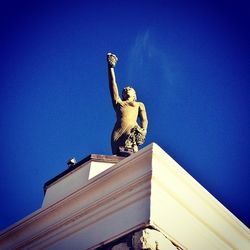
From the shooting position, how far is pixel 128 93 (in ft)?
19.0

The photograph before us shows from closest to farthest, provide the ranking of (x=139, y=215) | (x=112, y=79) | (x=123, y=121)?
(x=139, y=215), (x=123, y=121), (x=112, y=79)

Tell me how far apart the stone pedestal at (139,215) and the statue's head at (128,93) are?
234 cm

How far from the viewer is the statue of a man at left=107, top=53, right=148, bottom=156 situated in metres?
5.10

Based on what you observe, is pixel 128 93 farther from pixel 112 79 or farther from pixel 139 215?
pixel 139 215

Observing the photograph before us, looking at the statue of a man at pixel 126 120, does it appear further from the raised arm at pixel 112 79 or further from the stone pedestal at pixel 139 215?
the stone pedestal at pixel 139 215

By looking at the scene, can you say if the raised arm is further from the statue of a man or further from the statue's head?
the statue's head

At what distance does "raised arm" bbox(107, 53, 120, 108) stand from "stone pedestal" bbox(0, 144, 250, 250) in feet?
7.05

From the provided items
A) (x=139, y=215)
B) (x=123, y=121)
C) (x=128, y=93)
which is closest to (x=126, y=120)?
(x=123, y=121)

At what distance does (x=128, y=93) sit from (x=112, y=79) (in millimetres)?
319

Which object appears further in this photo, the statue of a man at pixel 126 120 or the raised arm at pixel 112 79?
the raised arm at pixel 112 79

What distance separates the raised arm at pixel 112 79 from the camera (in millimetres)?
5621

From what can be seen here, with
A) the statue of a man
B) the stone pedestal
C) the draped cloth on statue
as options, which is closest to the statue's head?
the statue of a man

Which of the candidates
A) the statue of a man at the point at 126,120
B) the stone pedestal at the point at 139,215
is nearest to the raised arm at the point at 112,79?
the statue of a man at the point at 126,120

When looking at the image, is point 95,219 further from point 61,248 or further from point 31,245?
point 31,245
